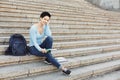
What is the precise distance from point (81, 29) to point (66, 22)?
0.51 metres

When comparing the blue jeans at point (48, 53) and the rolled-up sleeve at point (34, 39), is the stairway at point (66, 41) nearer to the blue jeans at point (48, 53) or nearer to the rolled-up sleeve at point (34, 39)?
the blue jeans at point (48, 53)

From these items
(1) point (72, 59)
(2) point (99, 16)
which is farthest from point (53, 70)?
(2) point (99, 16)

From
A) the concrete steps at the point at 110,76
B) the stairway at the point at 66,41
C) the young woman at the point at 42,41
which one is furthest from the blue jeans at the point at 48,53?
the concrete steps at the point at 110,76

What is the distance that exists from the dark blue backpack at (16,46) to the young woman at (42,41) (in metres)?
0.16

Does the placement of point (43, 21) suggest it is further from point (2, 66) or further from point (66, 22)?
point (66, 22)

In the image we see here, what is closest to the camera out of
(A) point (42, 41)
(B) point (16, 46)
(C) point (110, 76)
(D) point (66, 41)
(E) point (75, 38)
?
(B) point (16, 46)

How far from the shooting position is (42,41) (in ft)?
14.1

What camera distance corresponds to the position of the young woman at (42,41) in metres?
4.11

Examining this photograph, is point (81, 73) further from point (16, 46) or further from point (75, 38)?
point (75, 38)

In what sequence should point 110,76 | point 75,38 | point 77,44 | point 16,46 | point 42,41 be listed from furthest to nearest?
point 75,38 → point 77,44 → point 110,76 → point 42,41 → point 16,46

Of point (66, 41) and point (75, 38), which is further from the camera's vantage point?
point (75, 38)

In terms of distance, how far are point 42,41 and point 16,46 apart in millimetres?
484

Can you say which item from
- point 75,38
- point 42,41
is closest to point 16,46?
point 42,41

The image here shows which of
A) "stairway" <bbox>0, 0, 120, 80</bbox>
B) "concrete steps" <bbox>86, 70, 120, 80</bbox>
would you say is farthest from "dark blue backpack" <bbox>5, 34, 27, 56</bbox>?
"concrete steps" <bbox>86, 70, 120, 80</bbox>
